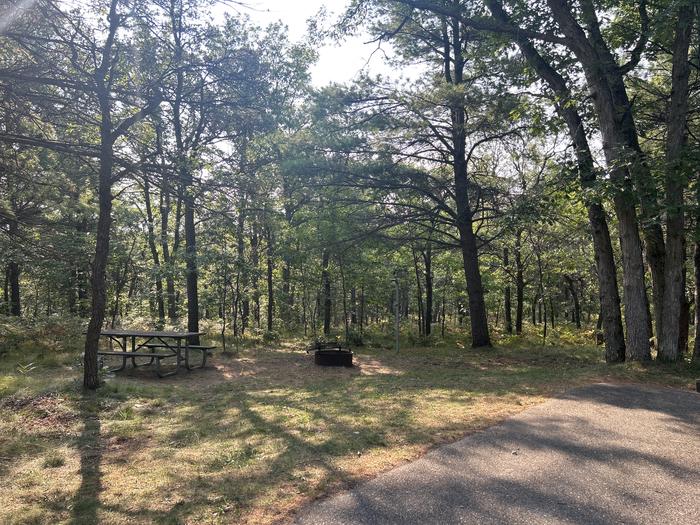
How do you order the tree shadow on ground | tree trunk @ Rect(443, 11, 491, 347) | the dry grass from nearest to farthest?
the tree shadow on ground
the dry grass
tree trunk @ Rect(443, 11, 491, 347)

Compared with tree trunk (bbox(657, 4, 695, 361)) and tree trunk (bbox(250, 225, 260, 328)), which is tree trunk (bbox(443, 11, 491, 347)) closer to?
tree trunk (bbox(657, 4, 695, 361))

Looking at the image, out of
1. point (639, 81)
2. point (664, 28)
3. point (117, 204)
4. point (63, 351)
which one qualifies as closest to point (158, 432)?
point (63, 351)

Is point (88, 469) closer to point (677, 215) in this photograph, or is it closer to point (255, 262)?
point (677, 215)

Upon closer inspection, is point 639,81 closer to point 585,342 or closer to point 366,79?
point 366,79

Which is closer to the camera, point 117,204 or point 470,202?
point 470,202

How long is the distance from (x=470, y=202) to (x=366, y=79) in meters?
5.08

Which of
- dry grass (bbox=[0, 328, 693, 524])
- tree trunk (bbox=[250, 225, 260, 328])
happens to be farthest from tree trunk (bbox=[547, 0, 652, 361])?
tree trunk (bbox=[250, 225, 260, 328])

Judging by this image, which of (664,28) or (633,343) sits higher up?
(664,28)

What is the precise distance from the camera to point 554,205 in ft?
31.9

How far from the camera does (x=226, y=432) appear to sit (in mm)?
4949

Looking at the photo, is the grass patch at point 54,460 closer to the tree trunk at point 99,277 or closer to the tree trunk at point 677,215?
the tree trunk at point 99,277

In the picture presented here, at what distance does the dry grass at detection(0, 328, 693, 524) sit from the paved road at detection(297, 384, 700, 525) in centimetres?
29

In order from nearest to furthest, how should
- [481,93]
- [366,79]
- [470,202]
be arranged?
[481,93] < [366,79] < [470,202]

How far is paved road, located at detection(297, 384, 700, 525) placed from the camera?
284cm
